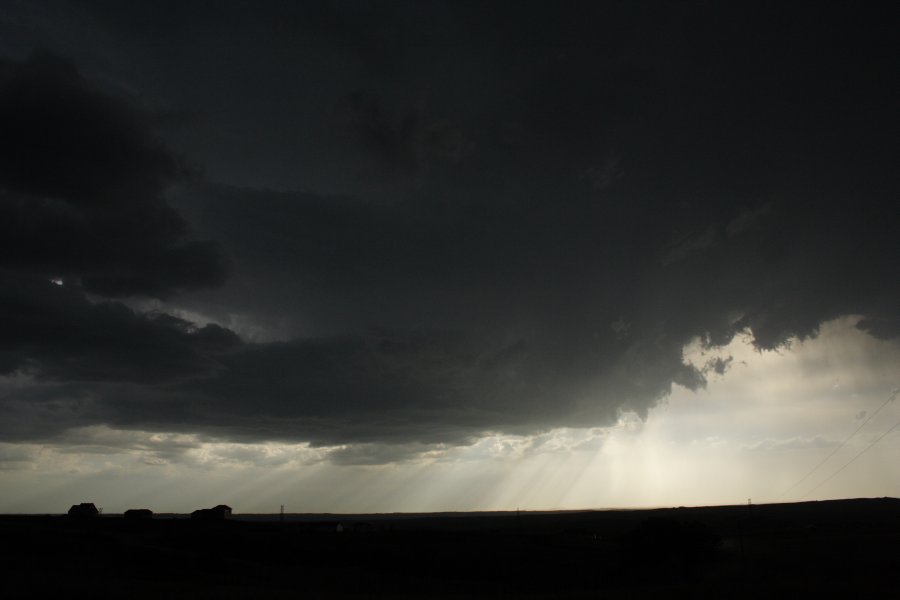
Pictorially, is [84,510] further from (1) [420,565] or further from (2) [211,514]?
(1) [420,565]

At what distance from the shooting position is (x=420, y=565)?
3157 inches

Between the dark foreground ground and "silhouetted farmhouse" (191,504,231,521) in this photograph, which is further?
"silhouetted farmhouse" (191,504,231,521)

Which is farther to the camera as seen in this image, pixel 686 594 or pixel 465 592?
pixel 465 592

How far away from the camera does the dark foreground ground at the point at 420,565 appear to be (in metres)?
54.6

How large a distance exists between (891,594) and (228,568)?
61264mm

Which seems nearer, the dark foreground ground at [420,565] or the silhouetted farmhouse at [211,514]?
the dark foreground ground at [420,565]

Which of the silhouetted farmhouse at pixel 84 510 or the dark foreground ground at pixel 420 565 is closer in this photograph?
the dark foreground ground at pixel 420 565

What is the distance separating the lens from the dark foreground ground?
179 feet

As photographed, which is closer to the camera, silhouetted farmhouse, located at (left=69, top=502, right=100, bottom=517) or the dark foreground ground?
the dark foreground ground

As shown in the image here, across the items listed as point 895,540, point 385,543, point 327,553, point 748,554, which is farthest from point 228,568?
point 895,540

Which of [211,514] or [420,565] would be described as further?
[211,514]

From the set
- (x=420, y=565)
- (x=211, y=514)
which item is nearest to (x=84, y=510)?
(x=211, y=514)

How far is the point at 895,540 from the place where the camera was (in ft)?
328

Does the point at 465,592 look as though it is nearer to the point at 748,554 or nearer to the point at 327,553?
the point at 327,553
